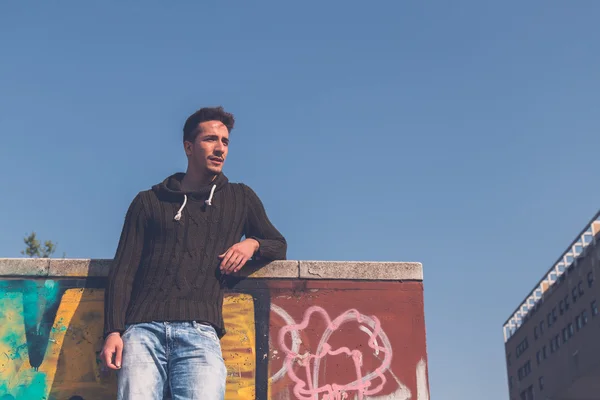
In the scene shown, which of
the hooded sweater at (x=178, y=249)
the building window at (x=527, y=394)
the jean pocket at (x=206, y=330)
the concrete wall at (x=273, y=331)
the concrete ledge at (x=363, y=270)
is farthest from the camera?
the building window at (x=527, y=394)

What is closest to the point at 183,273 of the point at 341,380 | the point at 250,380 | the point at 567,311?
the point at 250,380

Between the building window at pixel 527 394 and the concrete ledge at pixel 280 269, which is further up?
the building window at pixel 527 394

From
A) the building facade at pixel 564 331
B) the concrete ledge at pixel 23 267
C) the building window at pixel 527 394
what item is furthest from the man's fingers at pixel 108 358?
the building window at pixel 527 394

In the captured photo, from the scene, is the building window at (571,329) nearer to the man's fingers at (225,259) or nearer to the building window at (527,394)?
the building window at (527,394)

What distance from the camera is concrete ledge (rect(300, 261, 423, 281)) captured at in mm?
6570

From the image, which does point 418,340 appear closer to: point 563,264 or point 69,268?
point 69,268

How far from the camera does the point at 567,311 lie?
197 ft

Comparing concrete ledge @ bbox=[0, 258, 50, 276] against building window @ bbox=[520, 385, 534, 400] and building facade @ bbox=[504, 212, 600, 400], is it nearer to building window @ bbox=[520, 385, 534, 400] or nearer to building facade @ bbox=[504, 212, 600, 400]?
building facade @ bbox=[504, 212, 600, 400]

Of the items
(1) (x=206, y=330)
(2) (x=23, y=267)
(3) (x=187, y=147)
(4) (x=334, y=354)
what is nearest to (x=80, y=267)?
(2) (x=23, y=267)

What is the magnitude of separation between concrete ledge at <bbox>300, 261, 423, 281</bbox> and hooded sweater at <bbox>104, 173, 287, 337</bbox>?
0.68m

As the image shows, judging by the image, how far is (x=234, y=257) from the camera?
5453 mm

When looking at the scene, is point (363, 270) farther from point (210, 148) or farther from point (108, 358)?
point (108, 358)

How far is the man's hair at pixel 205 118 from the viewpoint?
5820 mm

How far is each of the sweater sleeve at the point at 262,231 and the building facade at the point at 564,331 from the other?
51.4 m
